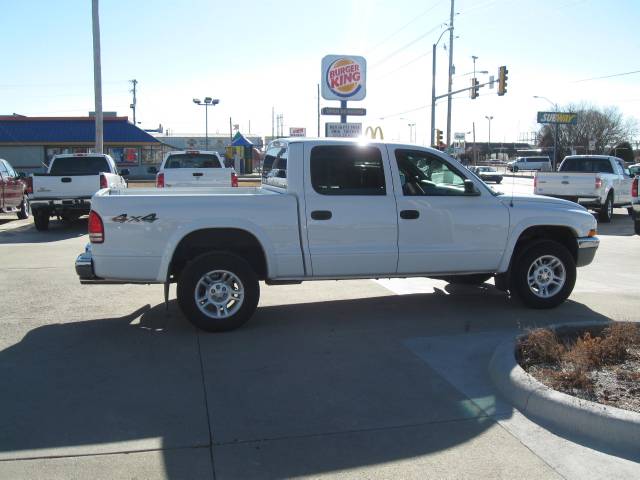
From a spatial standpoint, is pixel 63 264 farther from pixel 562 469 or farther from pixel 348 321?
pixel 562 469

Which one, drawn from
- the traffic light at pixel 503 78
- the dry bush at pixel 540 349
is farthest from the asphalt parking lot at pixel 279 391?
the traffic light at pixel 503 78

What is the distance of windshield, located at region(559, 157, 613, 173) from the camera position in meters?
19.9

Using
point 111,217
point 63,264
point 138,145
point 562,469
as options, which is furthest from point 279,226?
point 138,145

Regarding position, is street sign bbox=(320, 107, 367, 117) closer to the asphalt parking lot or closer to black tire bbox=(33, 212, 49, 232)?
black tire bbox=(33, 212, 49, 232)

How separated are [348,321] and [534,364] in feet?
7.66

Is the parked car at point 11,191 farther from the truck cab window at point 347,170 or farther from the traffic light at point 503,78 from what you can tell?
the traffic light at point 503,78

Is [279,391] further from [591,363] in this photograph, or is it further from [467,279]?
[467,279]

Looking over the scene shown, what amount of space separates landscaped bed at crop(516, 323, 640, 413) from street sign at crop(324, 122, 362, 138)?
1715 cm

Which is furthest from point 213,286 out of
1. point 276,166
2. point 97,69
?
point 97,69

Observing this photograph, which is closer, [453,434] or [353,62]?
[453,434]

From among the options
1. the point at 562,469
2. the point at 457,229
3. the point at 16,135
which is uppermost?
the point at 16,135

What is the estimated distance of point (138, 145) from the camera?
4947 cm

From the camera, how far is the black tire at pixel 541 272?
7211 millimetres

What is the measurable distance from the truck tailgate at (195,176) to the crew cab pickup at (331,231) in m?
8.89
